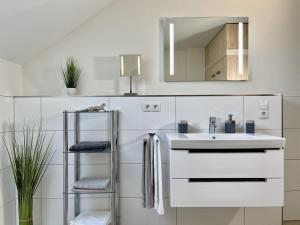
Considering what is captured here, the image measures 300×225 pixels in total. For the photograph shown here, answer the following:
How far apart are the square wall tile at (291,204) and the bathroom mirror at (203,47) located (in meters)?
1.10

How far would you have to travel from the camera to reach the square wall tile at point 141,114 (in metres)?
2.34

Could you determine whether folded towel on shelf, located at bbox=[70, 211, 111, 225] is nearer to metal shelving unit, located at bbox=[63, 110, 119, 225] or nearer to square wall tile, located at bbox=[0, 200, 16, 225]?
metal shelving unit, located at bbox=[63, 110, 119, 225]

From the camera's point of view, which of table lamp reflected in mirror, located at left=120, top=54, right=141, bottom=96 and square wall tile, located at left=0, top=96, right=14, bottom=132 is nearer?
square wall tile, located at left=0, top=96, right=14, bottom=132

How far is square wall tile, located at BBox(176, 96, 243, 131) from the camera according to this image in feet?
7.68

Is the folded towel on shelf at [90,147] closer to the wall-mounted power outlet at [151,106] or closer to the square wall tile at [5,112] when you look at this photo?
the wall-mounted power outlet at [151,106]

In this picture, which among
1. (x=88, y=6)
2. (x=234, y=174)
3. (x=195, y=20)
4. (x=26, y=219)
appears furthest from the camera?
(x=195, y=20)

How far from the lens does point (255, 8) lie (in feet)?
8.14

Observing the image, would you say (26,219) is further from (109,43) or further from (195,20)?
(195,20)

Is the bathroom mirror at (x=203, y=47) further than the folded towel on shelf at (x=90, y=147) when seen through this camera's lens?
Yes

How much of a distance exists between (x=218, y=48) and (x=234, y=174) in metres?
1.15

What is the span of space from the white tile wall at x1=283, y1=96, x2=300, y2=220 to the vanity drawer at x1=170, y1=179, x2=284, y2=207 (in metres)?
0.69

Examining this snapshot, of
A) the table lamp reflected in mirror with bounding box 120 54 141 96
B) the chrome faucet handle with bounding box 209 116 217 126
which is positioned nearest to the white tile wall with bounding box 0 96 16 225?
the table lamp reflected in mirror with bounding box 120 54 141 96

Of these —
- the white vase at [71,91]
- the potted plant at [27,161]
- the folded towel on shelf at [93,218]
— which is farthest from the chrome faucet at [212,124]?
the potted plant at [27,161]

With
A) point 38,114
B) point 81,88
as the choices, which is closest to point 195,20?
point 81,88
